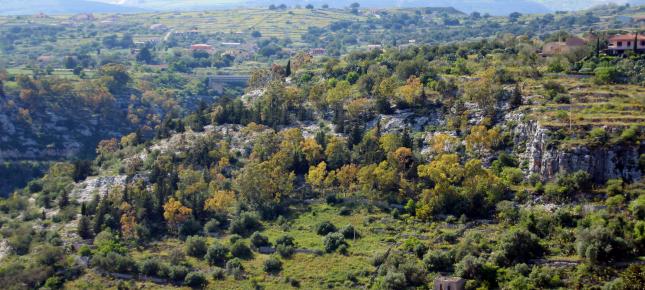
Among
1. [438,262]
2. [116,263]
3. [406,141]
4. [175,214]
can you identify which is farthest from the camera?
[406,141]

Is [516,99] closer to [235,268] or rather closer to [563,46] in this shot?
[563,46]

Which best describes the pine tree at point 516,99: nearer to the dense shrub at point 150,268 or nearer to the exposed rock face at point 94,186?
the dense shrub at point 150,268

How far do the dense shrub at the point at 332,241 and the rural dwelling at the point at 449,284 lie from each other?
11.0 meters

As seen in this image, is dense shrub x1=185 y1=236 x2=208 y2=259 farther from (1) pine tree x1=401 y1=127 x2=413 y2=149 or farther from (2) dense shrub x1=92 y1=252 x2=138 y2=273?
(1) pine tree x1=401 y1=127 x2=413 y2=149

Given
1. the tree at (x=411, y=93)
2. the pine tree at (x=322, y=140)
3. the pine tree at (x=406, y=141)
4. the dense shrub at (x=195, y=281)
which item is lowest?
the dense shrub at (x=195, y=281)

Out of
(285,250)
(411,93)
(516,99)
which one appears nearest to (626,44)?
(516,99)

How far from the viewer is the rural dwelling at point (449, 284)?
2114 inches

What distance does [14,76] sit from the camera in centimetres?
12675

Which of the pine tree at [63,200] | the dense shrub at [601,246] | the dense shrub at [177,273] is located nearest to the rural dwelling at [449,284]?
the dense shrub at [601,246]

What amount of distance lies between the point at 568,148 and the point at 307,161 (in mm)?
23553

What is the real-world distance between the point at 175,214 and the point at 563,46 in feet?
154

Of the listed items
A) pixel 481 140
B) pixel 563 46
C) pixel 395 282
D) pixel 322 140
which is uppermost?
pixel 563 46

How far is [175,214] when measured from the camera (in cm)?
7100

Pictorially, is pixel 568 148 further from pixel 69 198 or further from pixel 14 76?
pixel 14 76
